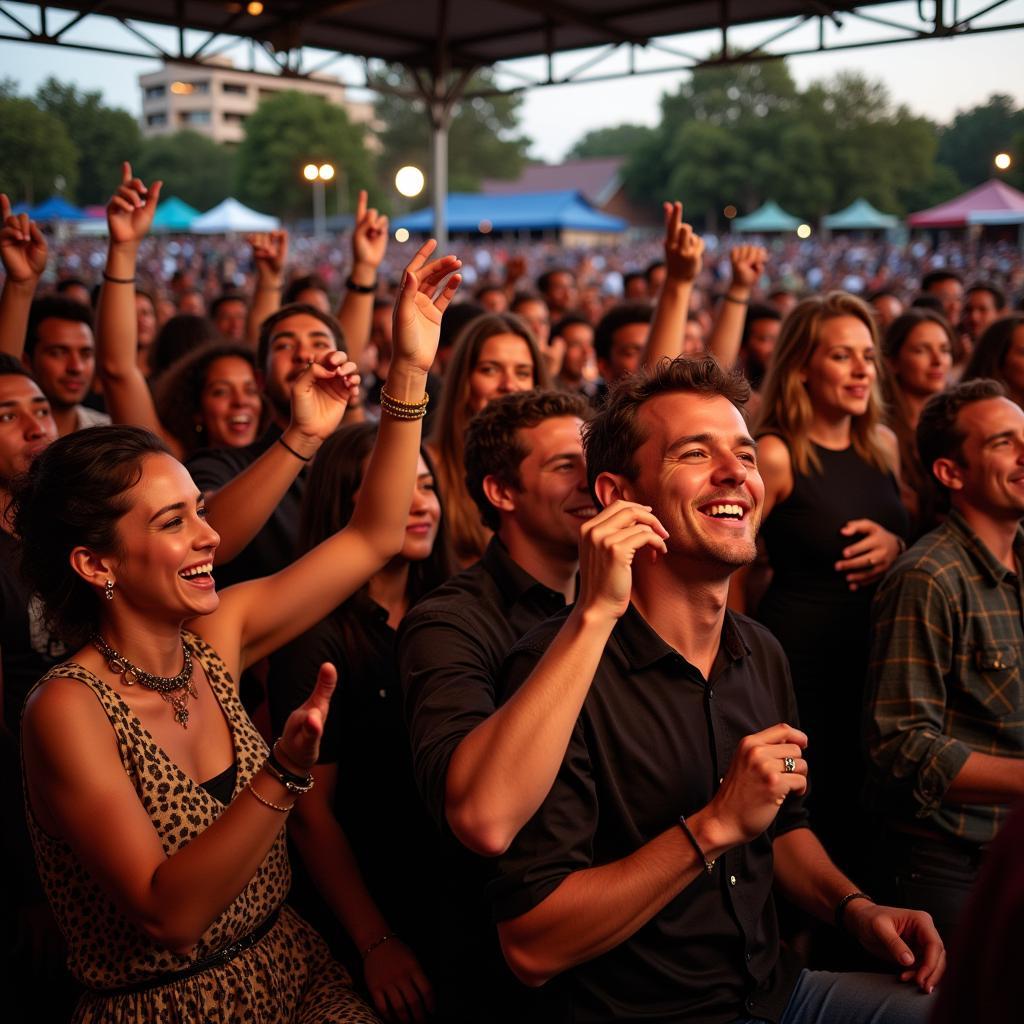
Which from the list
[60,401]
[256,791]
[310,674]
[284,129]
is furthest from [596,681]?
[284,129]

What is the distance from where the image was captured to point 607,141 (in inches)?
4943

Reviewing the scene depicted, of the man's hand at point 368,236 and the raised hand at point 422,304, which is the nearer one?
the raised hand at point 422,304

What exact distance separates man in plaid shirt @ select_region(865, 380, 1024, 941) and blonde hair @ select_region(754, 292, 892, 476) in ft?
2.34

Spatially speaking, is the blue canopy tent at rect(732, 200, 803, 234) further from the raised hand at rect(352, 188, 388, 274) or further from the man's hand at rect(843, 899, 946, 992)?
Answer: the man's hand at rect(843, 899, 946, 992)

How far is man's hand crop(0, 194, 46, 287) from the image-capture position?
11.1ft

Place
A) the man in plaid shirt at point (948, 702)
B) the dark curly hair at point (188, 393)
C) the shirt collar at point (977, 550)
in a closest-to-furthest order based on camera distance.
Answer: the man in plaid shirt at point (948, 702)
the shirt collar at point (977, 550)
the dark curly hair at point (188, 393)

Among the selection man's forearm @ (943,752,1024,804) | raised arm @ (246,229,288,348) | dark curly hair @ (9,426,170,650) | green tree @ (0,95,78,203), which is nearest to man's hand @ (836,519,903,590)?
man's forearm @ (943,752,1024,804)

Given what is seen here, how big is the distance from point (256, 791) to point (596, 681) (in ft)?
1.86

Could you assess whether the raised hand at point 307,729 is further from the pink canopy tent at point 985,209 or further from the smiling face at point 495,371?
the pink canopy tent at point 985,209

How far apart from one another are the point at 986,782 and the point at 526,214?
3984 centimetres

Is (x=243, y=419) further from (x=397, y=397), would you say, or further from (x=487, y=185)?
(x=487, y=185)

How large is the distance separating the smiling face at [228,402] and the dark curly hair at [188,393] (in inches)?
1.0

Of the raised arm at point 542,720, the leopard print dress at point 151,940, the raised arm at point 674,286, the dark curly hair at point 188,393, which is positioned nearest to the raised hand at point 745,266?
the raised arm at point 674,286

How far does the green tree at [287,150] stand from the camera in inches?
1834
